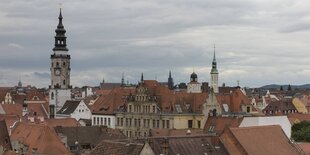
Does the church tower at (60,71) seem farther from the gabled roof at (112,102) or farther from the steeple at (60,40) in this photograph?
the gabled roof at (112,102)

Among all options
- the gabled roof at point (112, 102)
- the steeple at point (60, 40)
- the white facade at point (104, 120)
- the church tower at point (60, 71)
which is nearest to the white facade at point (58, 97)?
the church tower at point (60, 71)

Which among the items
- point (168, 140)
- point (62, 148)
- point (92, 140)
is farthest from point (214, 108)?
point (168, 140)

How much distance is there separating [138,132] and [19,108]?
2964 cm

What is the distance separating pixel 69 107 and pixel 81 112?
3689mm

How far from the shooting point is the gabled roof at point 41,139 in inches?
2687

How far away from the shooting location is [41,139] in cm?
7056

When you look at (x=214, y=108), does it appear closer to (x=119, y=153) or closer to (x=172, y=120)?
(x=172, y=120)

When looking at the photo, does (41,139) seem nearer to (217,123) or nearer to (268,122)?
(268,122)

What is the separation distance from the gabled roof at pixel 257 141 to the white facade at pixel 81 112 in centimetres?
6850

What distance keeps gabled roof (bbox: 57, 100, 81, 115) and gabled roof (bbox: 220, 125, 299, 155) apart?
2747 inches

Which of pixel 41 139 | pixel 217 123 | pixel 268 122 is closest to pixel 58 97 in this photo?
pixel 217 123

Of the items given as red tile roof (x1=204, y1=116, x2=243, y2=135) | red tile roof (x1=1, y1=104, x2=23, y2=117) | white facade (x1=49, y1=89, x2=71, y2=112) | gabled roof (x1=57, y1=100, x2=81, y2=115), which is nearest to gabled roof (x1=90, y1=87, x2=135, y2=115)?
gabled roof (x1=57, y1=100, x2=81, y2=115)

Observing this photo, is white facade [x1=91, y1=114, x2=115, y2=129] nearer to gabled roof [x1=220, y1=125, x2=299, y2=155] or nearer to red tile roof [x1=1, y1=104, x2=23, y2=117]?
red tile roof [x1=1, y1=104, x2=23, y2=117]

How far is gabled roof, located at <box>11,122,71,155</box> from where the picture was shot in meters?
68.2
